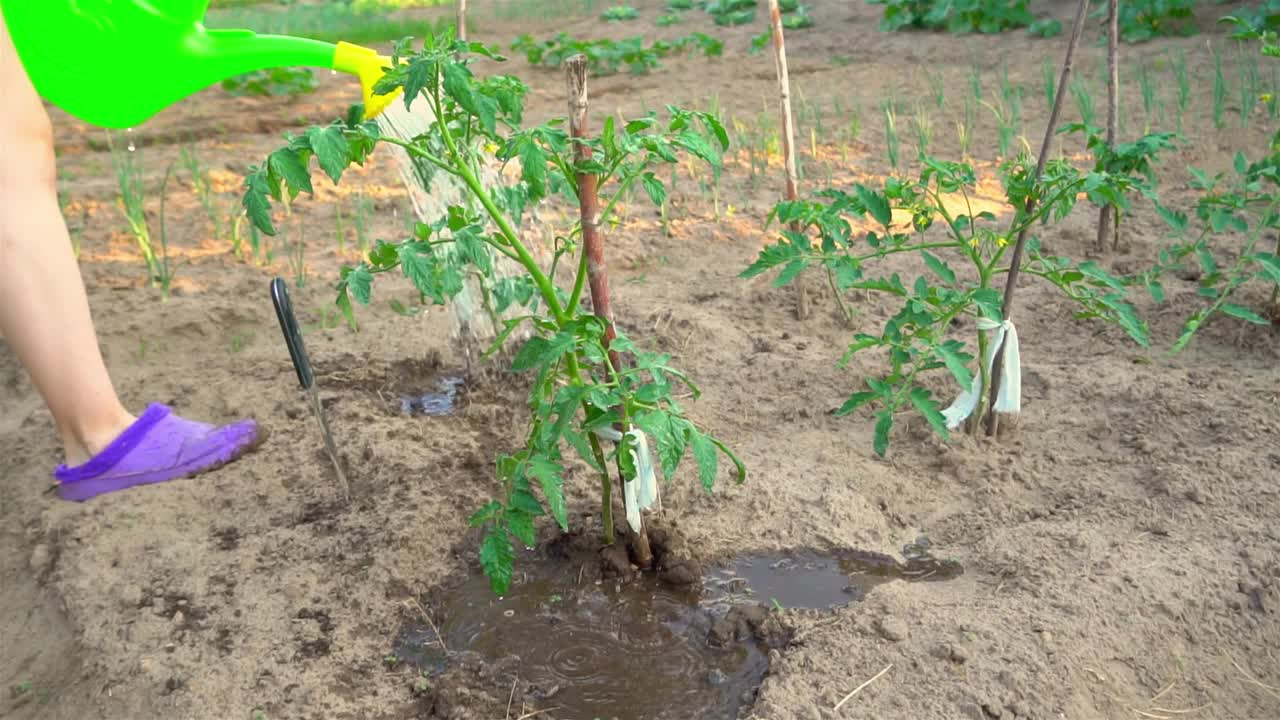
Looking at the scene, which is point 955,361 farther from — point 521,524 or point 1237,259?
point 1237,259

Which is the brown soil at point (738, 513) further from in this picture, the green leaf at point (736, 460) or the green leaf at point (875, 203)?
the green leaf at point (875, 203)

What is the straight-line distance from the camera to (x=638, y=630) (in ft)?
6.25

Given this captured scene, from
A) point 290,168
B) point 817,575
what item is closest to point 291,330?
point 290,168

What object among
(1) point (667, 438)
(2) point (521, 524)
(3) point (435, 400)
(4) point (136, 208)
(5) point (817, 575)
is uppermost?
(4) point (136, 208)

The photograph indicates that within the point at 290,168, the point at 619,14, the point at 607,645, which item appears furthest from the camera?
the point at 619,14

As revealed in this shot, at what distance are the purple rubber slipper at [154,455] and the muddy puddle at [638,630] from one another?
0.72 metres

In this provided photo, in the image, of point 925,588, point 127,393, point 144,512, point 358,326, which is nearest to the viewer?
point 925,588

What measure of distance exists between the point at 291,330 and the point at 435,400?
0.65 meters

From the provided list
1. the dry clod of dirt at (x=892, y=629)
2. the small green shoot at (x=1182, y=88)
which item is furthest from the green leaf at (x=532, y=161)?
the small green shoot at (x=1182, y=88)

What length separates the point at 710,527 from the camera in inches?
83.7

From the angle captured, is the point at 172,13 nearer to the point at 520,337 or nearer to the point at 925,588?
the point at 520,337

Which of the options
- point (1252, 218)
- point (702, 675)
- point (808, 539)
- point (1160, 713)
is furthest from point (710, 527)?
point (1252, 218)

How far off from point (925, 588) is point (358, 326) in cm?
178

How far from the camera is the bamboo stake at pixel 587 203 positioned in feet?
5.67
